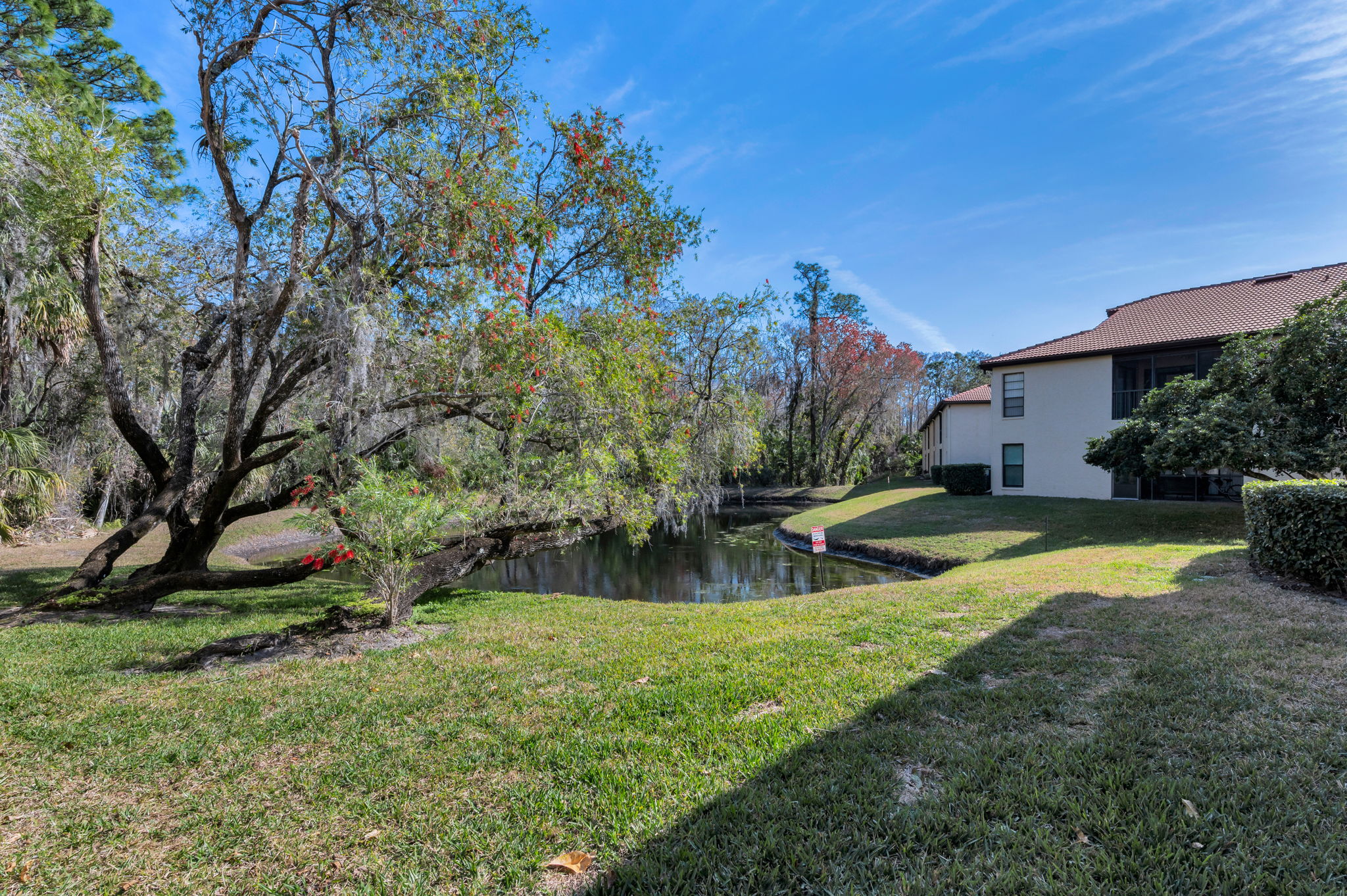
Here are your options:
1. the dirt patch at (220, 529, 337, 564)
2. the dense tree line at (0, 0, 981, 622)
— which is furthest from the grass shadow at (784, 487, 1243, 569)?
the dirt patch at (220, 529, 337, 564)

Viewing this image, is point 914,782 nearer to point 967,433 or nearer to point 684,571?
point 684,571

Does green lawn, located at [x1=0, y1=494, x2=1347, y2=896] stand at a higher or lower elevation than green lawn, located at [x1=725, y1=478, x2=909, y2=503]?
higher

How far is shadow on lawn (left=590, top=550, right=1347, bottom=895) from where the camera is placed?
213 centimetres

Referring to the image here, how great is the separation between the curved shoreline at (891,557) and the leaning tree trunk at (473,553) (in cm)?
773

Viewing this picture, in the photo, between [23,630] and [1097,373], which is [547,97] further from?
[1097,373]

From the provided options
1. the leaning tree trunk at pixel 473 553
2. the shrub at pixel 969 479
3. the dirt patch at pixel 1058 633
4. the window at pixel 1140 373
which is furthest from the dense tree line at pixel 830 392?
the dirt patch at pixel 1058 633

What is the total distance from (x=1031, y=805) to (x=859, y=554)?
14233 millimetres

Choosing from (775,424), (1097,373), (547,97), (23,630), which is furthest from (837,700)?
(775,424)

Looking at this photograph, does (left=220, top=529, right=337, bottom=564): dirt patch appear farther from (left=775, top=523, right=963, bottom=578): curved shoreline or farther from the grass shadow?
the grass shadow

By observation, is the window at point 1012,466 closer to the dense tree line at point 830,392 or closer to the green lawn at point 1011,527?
the green lawn at point 1011,527

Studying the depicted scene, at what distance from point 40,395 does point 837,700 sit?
769 inches

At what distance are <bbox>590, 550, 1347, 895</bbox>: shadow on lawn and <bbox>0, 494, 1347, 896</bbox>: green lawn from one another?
0.5 inches

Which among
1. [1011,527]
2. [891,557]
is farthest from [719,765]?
[1011,527]

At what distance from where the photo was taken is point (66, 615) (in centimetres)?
711
